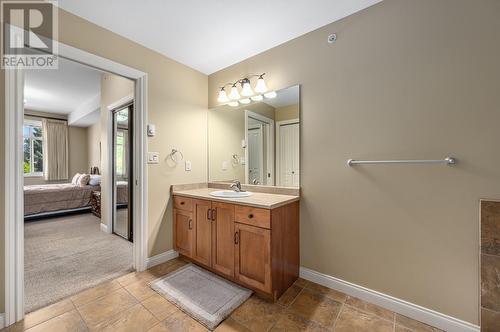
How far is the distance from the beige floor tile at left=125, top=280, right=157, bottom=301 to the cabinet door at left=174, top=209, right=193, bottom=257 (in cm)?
46

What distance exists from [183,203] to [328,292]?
1.65 m

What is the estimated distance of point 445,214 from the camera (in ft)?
4.64

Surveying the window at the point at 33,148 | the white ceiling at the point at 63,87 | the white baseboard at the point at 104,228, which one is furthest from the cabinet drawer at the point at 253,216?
the window at the point at 33,148

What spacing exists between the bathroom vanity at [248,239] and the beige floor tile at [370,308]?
0.50 metres

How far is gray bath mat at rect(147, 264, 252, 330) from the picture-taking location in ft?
5.08

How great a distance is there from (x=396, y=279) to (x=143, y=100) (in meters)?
2.77

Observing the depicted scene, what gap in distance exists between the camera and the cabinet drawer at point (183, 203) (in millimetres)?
2244

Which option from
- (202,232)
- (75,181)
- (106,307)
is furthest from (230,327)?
(75,181)

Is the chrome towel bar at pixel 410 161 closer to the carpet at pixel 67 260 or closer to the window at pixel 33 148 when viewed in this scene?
the carpet at pixel 67 260

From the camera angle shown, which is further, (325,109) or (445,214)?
(325,109)

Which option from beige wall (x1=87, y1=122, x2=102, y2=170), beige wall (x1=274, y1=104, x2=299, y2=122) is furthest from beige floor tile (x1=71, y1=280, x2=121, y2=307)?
beige wall (x1=87, y1=122, x2=102, y2=170)

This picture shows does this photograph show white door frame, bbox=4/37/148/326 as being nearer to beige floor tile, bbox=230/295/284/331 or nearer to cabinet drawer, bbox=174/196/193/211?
cabinet drawer, bbox=174/196/193/211

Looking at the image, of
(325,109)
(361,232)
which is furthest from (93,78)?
(361,232)

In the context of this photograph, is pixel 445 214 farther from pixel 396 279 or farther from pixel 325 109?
pixel 325 109
